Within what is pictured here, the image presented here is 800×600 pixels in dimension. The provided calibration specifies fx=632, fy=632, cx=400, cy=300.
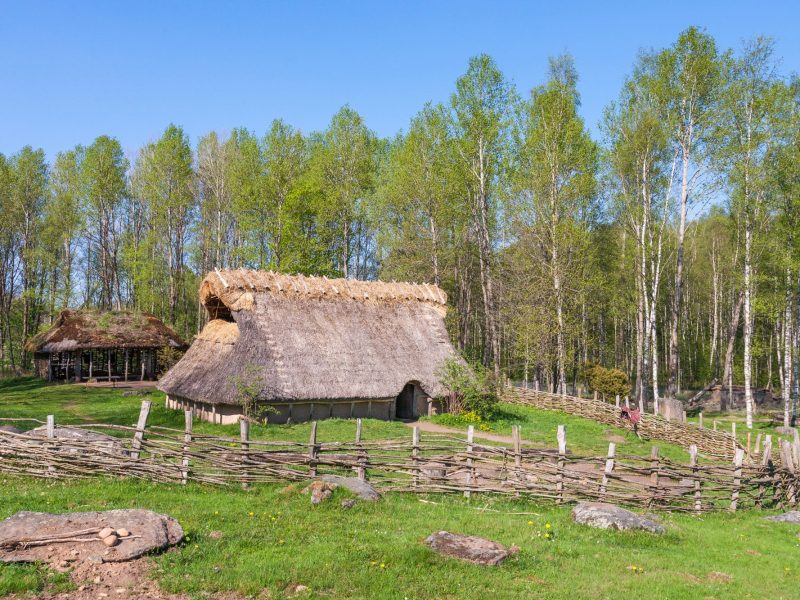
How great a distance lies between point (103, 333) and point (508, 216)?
21.5 m

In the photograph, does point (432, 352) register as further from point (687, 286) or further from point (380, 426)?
point (687, 286)

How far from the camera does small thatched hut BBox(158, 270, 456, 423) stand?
64.3ft

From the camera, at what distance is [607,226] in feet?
129

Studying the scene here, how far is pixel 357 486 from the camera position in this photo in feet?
34.4

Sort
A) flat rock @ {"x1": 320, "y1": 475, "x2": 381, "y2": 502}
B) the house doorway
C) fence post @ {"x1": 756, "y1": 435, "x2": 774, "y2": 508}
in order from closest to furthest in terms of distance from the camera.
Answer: flat rock @ {"x1": 320, "y1": 475, "x2": 381, "y2": 502} → fence post @ {"x1": 756, "y1": 435, "x2": 774, "y2": 508} → the house doorway

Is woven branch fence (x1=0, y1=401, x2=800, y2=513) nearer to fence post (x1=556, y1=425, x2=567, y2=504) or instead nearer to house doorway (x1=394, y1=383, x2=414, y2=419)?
fence post (x1=556, y1=425, x2=567, y2=504)

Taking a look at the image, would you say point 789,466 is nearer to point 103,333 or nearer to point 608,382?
point 608,382

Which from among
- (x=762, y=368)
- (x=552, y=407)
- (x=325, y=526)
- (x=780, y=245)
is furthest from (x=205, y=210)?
(x=762, y=368)

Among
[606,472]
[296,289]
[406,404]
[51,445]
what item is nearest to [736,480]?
[606,472]

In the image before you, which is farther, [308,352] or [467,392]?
[467,392]

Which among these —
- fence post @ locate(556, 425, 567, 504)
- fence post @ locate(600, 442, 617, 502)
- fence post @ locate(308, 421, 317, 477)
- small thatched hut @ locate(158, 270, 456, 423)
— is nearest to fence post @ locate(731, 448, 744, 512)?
fence post @ locate(600, 442, 617, 502)

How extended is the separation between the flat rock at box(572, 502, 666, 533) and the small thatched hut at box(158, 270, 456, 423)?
10.7 m

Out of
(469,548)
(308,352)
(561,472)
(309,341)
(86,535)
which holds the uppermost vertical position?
(309,341)

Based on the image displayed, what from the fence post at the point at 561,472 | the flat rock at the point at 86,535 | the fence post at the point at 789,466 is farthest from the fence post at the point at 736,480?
the flat rock at the point at 86,535
